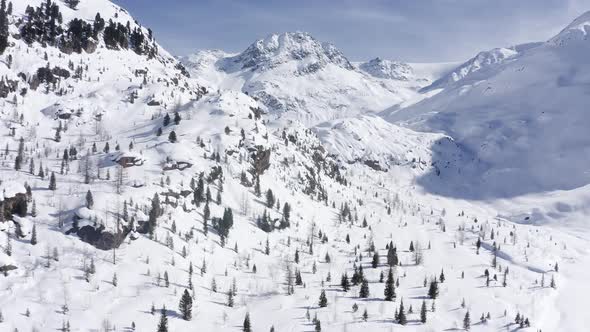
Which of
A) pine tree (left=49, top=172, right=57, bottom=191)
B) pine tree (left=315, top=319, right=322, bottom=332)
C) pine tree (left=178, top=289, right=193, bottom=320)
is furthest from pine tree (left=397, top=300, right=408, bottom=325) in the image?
pine tree (left=49, top=172, right=57, bottom=191)

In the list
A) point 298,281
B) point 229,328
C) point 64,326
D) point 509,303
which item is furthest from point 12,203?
point 509,303

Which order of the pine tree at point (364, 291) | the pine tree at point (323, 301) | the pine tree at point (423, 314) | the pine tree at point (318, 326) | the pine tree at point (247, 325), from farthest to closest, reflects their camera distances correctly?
the pine tree at point (364, 291)
the pine tree at point (323, 301)
the pine tree at point (423, 314)
the pine tree at point (318, 326)
the pine tree at point (247, 325)

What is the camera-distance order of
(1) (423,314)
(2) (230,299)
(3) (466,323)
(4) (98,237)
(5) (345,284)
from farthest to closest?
1. (5) (345,284)
2. (3) (466,323)
3. (4) (98,237)
4. (1) (423,314)
5. (2) (230,299)

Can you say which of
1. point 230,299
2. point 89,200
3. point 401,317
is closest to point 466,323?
point 401,317

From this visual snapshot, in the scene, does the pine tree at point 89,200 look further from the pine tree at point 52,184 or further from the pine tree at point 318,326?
the pine tree at point 318,326

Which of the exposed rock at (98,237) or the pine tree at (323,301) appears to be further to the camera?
the pine tree at (323,301)

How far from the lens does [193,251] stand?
569ft

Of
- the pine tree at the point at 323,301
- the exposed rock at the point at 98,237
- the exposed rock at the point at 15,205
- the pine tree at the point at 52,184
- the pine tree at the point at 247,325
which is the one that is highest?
the pine tree at the point at 52,184

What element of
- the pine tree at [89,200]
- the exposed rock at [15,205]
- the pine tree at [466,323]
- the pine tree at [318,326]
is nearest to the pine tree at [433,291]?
the pine tree at [466,323]

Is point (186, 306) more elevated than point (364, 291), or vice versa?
point (364, 291)

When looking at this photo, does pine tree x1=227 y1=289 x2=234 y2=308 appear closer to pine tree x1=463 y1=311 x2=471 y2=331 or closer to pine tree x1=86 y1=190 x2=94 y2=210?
pine tree x1=86 y1=190 x2=94 y2=210

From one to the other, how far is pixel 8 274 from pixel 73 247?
18537 mm

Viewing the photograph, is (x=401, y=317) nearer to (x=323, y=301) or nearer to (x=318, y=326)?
(x=323, y=301)

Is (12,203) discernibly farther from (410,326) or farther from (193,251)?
(410,326)
